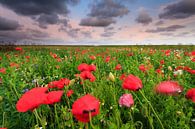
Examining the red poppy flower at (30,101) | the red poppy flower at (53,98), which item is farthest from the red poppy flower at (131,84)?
the red poppy flower at (30,101)

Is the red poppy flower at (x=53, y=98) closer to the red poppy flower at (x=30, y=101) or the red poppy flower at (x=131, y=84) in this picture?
the red poppy flower at (x=30, y=101)

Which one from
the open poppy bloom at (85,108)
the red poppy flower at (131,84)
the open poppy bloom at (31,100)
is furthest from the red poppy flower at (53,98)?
the red poppy flower at (131,84)

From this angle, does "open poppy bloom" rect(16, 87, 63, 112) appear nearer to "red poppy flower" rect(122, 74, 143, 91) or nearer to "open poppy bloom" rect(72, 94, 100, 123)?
"open poppy bloom" rect(72, 94, 100, 123)

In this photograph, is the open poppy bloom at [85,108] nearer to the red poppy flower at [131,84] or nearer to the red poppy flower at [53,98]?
the red poppy flower at [53,98]

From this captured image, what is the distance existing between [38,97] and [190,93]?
969 millimetres

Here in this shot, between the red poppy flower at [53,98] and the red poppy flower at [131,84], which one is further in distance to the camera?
the red poppy flower at [131,84]

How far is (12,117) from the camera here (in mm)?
3328

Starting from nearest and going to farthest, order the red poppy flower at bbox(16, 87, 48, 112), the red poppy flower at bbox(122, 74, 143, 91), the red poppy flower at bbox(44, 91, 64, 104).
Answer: the red poppy flower at bbox(16, 87, 48, 112)
the red poppy flower at bbox(44, 91, 64, 104)
the red poppy flower at bbox(122, 74, 143, 91)

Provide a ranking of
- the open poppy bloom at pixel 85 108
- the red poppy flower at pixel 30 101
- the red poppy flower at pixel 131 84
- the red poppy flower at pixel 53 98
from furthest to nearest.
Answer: the red poppy flower at pixel 131 84 → the red poppy flower at pixel 53 98 → the red poppy flower at pixel 30 101 → the open poppy bloom at pixel 85 108

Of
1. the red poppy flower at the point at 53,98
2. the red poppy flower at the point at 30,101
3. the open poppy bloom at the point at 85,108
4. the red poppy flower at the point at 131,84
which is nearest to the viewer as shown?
the open poppy bloom at the point at 85,108

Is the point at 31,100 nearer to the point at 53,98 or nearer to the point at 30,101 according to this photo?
the point at 30,101

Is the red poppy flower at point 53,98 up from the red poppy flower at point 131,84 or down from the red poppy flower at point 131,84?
down

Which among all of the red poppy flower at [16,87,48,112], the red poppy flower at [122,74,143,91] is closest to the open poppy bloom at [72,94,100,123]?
the red poppy flower at [16,87,48,112]

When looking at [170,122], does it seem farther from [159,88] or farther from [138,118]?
[159,88]
